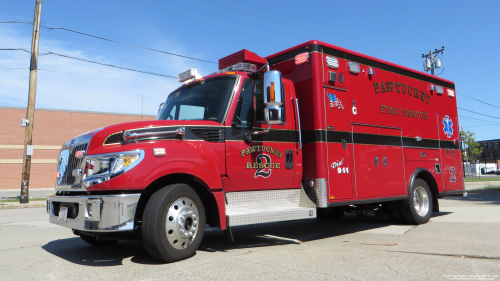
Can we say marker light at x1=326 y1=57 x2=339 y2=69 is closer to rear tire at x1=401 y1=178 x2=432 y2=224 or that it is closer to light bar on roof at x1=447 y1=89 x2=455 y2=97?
rear tire at x1=401 y1=178 x2=432 y2=224

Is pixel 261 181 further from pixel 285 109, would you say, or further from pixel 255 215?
pixel 285 109

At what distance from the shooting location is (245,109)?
5.50 meters

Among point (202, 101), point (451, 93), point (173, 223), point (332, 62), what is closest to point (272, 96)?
point (202, 101)

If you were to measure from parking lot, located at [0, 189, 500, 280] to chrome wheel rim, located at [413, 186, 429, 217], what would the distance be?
0.52 m

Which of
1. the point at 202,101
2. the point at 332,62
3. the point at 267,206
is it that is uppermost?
the point at 332,62

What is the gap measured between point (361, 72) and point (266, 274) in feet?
14.5

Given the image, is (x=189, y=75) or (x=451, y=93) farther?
(x=451, y=93)

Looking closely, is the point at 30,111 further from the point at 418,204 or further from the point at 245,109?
the point at 418,204

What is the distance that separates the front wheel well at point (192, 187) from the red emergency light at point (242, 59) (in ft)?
7.26

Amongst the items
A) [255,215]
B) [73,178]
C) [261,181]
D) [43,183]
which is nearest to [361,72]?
[261,181]

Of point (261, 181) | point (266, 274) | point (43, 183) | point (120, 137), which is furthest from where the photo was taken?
point (43, 183)

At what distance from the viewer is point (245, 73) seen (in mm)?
5676

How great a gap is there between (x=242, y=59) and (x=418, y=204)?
16.5 feet

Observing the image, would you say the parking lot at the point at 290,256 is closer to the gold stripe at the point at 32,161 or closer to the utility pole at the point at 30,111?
the utility pole at the point at 30,111
